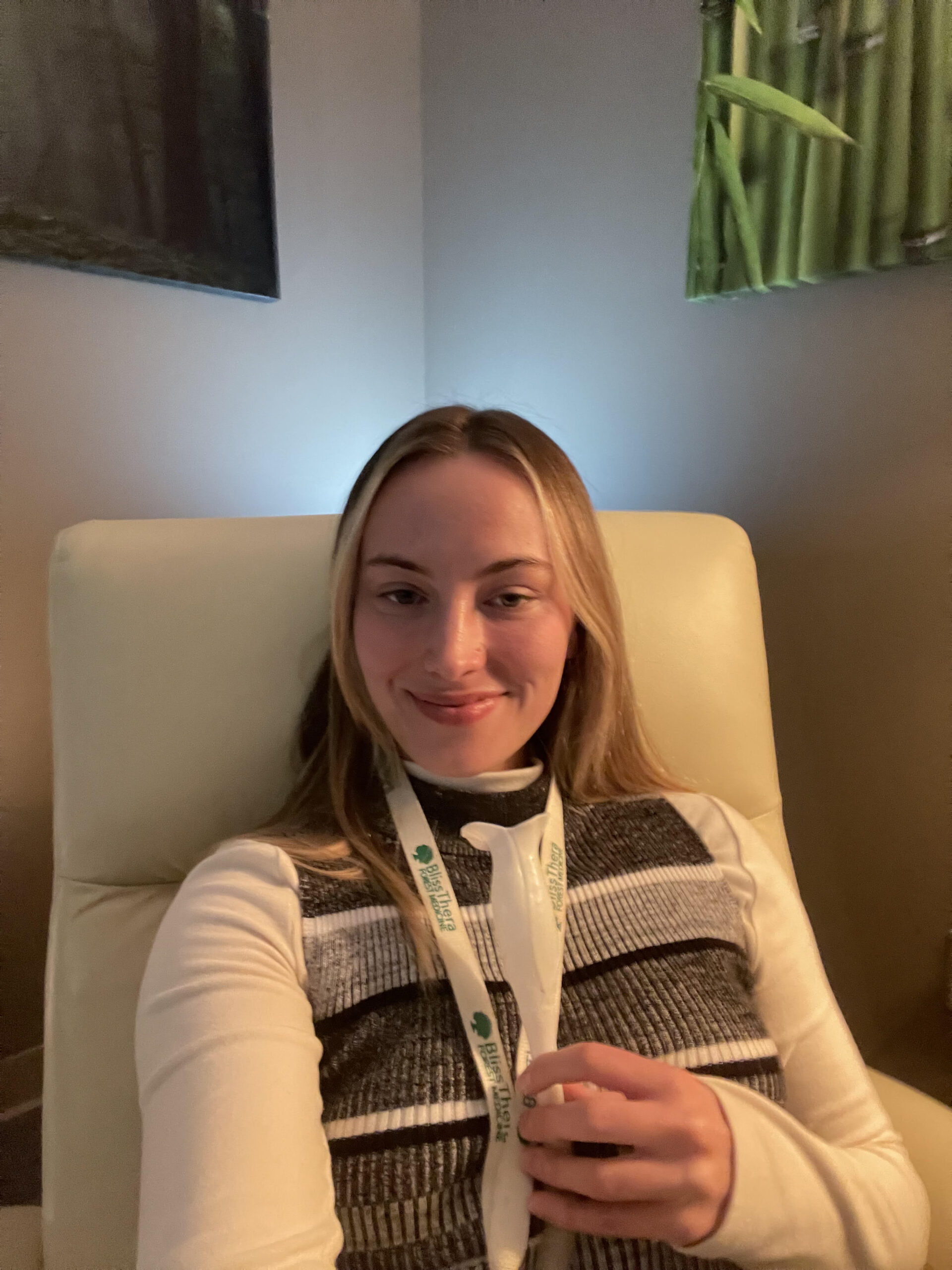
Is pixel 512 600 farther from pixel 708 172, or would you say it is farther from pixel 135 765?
pixel 708 172

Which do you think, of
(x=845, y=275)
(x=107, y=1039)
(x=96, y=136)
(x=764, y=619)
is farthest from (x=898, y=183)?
(x=107, y=1039)

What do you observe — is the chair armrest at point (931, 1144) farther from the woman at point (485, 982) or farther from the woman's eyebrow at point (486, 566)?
the woman's eyebrow at point (486, 566)

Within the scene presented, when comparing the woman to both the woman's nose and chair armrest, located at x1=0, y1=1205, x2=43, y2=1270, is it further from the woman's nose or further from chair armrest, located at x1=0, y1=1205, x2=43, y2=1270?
chair armrest, located at x1=0, y1=1205, x2=43, y2=1270

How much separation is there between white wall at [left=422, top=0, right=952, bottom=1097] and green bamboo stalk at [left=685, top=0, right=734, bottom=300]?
0.03 metres

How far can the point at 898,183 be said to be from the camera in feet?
3.21

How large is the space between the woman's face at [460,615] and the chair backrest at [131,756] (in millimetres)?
178

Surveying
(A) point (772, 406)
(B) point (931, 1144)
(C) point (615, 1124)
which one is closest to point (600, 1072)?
(C) point (615, 1124)

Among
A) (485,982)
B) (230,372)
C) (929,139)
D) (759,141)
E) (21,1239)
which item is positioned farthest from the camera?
(230,372)

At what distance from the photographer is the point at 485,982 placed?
64 cm

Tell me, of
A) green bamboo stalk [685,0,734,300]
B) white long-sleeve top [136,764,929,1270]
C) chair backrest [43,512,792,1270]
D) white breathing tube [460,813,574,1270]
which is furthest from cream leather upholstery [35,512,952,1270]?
green bamboo stalk [685,0,734,300]

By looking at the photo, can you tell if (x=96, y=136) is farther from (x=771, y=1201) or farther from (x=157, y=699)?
(x=771, y=1201)

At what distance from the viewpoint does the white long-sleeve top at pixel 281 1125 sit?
20.0 inches

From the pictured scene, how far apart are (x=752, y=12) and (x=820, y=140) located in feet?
0.69

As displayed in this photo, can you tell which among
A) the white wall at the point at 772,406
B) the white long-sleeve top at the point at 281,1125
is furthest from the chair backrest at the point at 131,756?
the white wall at the point at 772,406
